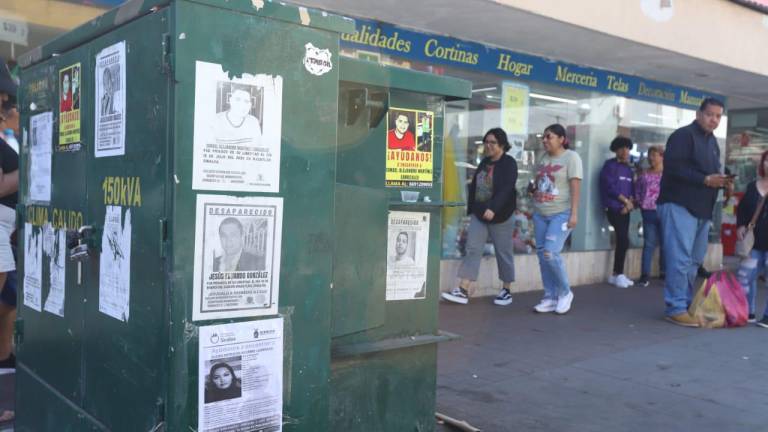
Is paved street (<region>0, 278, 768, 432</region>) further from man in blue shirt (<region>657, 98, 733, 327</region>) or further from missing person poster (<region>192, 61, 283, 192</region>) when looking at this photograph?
missing person poster (<region>192, 61, 283, 192</region>)

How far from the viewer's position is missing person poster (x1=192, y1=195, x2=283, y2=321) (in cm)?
249

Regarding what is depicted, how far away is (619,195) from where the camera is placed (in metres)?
10.3

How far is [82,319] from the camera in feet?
10.2

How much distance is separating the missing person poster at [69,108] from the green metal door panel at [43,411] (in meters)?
1.13

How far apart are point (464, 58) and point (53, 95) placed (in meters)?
6.20

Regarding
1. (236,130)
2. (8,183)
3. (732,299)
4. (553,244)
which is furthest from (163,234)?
(732,299)

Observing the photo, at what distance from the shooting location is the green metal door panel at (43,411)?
3072 millimetres

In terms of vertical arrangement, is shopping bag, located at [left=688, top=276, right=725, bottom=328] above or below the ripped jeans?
below

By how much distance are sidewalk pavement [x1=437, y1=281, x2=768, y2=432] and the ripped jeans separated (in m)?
0.55

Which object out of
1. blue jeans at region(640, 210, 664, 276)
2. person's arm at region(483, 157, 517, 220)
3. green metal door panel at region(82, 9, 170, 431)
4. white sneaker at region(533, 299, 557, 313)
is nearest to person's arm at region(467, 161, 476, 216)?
person's arm at region(483, 157, 517, 220)

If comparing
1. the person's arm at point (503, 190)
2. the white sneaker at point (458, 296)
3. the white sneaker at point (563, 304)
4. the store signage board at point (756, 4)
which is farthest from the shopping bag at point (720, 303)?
the store signage board at point (756, 4)

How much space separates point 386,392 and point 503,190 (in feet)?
15.7

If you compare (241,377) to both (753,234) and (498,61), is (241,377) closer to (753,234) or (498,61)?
(753,234)

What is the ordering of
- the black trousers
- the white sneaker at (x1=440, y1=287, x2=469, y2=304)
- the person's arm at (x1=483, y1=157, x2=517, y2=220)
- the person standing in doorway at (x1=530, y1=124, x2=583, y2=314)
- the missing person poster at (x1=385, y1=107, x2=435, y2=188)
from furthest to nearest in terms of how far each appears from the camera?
the black trousers, the white sneaker at (x1=440, y1=287, x2=469, y2=304), the person's arm at (x1=483, y1=157, x2=517, y2=220), the person standing in doorway at (x1=530, y1=124, x2=583, y2=314), the missing person poster at (x1=385, y1=107, x2=435, y2=188)
